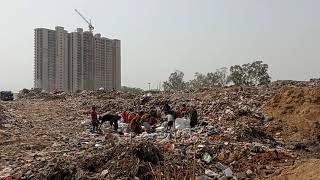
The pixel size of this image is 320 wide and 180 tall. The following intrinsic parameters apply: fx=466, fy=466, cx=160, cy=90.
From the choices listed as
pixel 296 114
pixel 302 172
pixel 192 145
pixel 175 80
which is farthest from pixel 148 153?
pixel 175 80

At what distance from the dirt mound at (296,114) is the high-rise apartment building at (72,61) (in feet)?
177

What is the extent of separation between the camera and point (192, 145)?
A: 9.70m

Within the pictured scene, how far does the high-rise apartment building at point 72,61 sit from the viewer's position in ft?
227

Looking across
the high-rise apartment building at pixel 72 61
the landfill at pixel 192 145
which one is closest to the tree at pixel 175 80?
the high-rise apartment building at pixel 72 61

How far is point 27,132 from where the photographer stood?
14.4m

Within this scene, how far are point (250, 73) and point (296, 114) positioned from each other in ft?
114

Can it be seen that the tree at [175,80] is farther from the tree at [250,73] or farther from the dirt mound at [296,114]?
the dirt mound at [296,114]

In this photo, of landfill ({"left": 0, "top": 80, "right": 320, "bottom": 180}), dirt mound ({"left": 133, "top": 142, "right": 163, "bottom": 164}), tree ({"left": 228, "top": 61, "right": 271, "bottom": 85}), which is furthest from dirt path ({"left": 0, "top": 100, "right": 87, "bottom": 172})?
tree ({"left": 228, "top": 61, "right": 271, "bottom": 85})

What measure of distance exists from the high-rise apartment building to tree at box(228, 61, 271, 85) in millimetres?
24596

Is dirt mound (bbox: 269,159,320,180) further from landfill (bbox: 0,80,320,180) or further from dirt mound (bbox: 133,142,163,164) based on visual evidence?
dirt mound (bbox: 133,142,163,164)

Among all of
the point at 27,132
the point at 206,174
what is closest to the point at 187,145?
the point at 206,174

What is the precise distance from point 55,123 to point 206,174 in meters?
10.7

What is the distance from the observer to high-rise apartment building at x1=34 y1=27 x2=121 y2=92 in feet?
227

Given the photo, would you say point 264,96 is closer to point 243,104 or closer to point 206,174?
point 243,104
